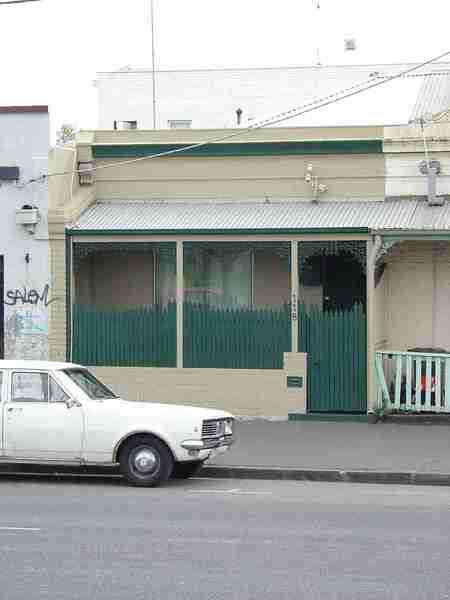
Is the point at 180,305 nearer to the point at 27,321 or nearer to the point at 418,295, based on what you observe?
the point at 27,321

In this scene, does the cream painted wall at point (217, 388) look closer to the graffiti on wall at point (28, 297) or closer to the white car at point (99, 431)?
the graffiti on wall at point (28, 297)

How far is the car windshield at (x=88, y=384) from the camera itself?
14094mm

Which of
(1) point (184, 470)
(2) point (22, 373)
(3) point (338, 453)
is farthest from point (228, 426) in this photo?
(2) point (22, 373)

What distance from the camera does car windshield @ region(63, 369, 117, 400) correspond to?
14.1m

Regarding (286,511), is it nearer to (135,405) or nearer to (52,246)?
(135,405)

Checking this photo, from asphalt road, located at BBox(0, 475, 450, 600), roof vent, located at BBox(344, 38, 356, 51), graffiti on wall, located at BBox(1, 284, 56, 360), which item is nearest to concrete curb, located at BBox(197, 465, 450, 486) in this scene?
asphalt road, located at BBox(0, 475, 450, 600)

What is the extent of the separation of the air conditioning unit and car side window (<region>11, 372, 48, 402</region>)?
6.25m

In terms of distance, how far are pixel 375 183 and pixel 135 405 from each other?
761 centimetres

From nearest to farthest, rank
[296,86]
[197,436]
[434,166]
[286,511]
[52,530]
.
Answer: [52,530] → [286,511] → [197,436] → [434,166] → [296,86]

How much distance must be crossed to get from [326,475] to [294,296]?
207 inches

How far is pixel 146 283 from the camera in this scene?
20984mm

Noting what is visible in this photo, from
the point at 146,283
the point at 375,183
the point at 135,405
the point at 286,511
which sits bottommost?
the point at 286,511

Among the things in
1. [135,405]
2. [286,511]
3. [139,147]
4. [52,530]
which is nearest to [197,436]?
[135,405]

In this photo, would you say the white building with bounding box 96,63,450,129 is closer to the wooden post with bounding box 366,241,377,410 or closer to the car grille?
the wooden post with bounding box 366,241,377,410
